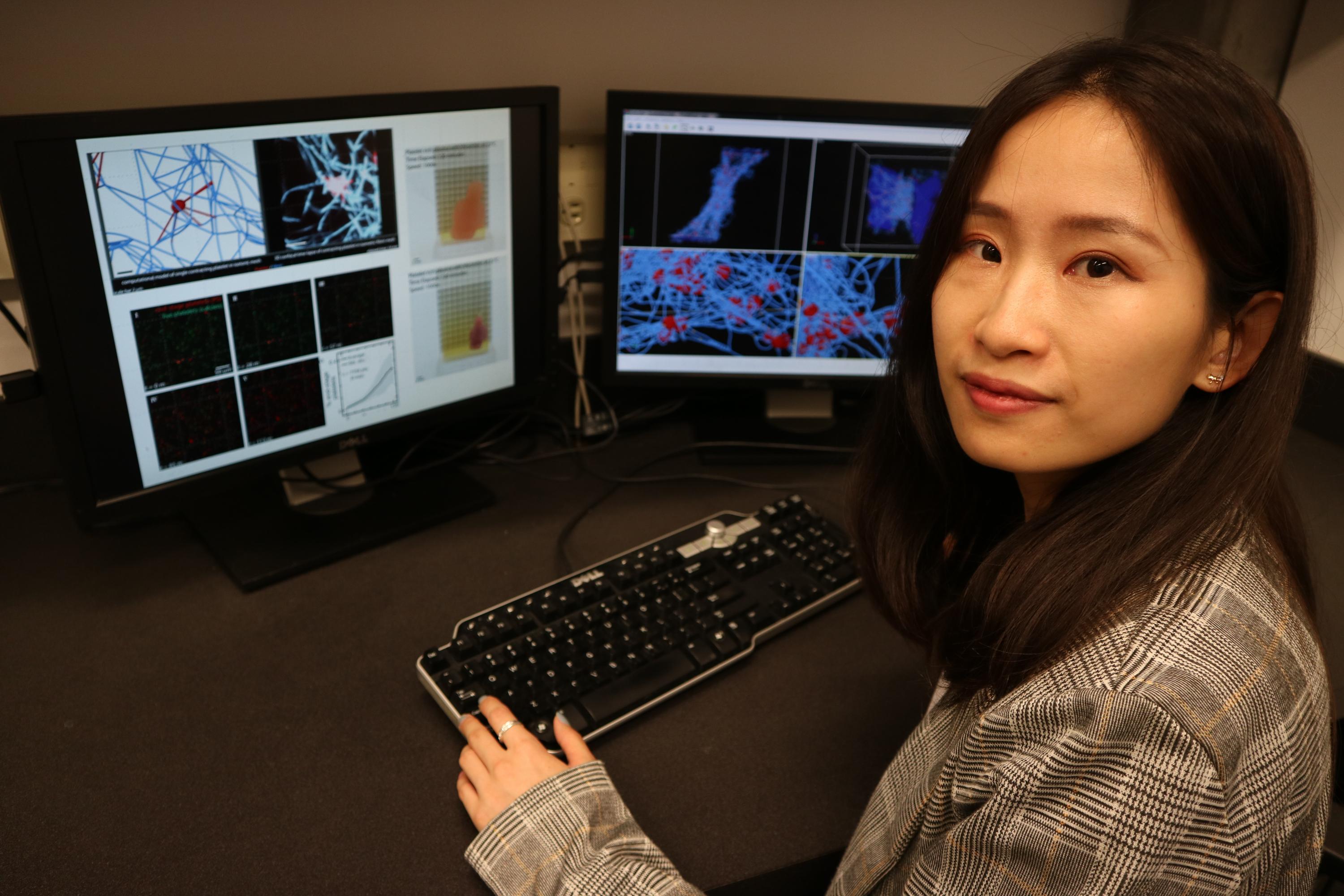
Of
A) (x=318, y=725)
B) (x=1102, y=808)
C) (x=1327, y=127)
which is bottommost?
(x=318, y=725)

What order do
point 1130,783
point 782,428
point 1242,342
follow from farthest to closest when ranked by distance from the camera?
1. point 782,428
2. point 1242,342
3. point 1130,783

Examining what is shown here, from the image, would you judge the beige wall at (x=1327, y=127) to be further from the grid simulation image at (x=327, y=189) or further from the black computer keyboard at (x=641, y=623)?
the grid simulation image at (x=327, y=189)

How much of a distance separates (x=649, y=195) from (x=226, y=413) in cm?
54

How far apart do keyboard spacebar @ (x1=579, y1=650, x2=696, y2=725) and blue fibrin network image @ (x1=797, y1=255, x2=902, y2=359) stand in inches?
21.2

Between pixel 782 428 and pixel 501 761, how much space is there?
72 cm

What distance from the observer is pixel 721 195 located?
1.19 metres

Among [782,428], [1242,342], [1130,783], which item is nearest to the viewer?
[1130,783]

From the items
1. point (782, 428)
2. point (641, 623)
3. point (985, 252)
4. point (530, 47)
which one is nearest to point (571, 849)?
point (641, 623)

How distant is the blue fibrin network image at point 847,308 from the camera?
49.1 inches

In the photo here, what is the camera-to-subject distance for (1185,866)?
1.81 ft

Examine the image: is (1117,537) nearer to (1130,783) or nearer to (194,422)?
(1130,783)

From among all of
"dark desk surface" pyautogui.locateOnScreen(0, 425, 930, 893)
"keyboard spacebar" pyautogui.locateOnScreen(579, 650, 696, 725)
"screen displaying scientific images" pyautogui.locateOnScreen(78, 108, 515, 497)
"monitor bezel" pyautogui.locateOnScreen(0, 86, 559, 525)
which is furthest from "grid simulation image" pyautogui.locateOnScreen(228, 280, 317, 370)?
"keyboard spacebar" pyautogui.locateOnScreen(579, 650, 696, 725)

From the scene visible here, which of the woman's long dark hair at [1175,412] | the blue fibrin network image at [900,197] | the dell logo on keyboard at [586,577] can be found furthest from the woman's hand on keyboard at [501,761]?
the blue fibrin network image at [900,197]

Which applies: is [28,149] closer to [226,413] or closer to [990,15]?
[226,413]
